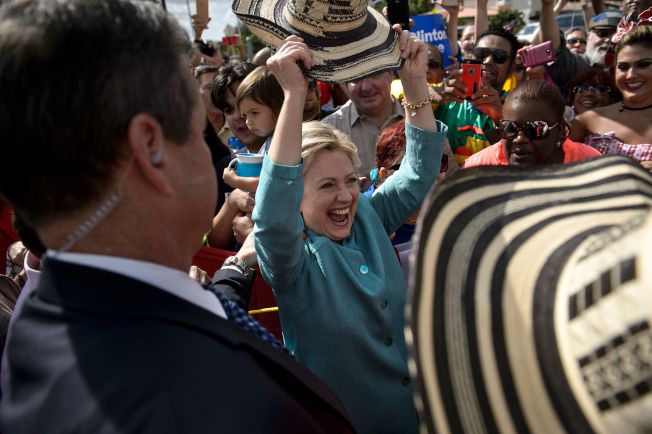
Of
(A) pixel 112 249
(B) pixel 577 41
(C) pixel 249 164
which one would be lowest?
(B) pixel 577 41

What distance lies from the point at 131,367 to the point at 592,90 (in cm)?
418

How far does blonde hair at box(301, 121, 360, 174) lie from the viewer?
1.97 meters

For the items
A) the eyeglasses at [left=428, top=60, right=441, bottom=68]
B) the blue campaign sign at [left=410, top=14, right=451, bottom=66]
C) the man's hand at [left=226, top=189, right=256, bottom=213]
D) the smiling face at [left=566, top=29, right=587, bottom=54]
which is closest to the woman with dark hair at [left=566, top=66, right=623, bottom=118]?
the eyeglasses at [left=428, top=60, right=441, bottom=68]

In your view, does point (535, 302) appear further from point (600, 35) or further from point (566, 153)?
point (600, 35)

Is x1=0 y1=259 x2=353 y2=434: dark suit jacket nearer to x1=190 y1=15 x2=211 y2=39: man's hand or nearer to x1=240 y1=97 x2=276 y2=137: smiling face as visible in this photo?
x1=240 y1=97 x2=276 y2=137: smiling face

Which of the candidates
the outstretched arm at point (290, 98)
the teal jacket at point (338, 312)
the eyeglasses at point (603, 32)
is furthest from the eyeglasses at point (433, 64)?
the teal jacket at point (338, 312)

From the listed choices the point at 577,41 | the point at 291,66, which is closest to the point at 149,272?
the point at 291,66

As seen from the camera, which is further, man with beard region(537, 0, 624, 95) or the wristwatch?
man with beard region(537, 0, 624, 95)

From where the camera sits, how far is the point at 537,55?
182 inches

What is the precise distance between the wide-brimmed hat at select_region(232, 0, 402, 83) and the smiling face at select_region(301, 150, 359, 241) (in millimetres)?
289

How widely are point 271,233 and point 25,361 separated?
84 cm

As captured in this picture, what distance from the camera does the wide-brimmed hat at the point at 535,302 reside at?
68 centimetres

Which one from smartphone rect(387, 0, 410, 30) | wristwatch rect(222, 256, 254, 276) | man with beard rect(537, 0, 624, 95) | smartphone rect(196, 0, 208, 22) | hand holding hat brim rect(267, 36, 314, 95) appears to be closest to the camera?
hand holding hat brim rect(267, 36, 314, 95)

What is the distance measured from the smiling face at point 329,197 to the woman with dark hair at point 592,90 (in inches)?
108
